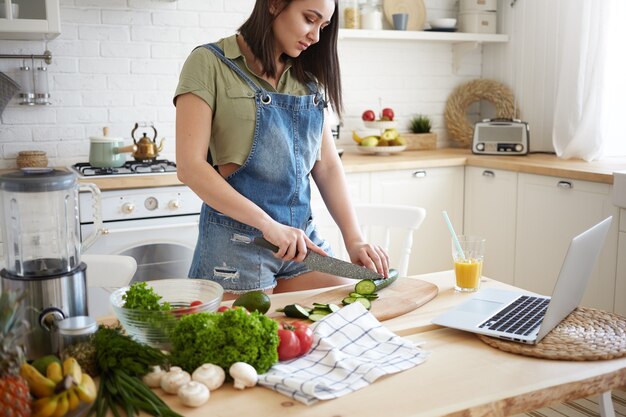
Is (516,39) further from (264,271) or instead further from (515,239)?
(264,271)

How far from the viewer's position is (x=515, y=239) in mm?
3789

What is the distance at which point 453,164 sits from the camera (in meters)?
3.97

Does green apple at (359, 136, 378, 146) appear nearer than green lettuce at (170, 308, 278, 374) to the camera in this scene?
No

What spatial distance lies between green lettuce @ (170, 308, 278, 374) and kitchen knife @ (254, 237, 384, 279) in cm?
43

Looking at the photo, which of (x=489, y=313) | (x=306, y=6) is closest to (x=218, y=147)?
(x=306, y=6)

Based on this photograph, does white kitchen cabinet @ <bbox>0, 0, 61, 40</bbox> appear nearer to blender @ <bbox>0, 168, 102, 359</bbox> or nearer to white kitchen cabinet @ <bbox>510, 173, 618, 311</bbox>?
blender @ <bbox>0, 168, 102, 359</bbox>

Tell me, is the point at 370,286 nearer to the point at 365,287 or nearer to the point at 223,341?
the point at 365,287

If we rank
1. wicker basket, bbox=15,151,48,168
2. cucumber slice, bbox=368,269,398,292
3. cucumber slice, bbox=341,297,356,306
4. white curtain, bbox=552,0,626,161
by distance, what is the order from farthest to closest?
white curtain, bbox=552,0,626,161
wicker basket, bbox=15,151,48,168
cucumber slice, bbox=368,269,398,292
cucumber slice, bbox=341,297,356,306

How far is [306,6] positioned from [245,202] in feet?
1.75

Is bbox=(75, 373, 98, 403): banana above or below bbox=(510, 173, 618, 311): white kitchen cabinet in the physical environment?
above

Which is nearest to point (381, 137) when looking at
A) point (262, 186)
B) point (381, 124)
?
point (381, 124)

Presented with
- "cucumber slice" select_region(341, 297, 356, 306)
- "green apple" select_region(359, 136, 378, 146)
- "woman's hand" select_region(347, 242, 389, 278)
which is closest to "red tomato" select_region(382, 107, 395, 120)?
"green apple" select_region(359, 136, 378, 146)

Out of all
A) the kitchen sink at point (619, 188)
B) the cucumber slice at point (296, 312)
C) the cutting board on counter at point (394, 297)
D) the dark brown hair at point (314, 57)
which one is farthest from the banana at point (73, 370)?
the kitchen sink at point (619, 188)

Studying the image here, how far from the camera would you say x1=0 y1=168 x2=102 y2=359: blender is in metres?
1.25
